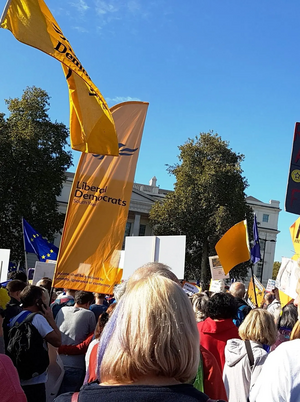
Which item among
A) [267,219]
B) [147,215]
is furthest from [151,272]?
[267,219]

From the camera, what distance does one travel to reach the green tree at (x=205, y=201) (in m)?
35.5

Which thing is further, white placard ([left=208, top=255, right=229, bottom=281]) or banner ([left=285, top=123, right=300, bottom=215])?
white placard ([left=208, top=255, right=229, bottom=281])

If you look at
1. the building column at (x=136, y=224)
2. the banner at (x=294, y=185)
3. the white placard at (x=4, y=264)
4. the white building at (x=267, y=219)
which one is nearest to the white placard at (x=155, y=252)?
the banner at (x=294, y=185)

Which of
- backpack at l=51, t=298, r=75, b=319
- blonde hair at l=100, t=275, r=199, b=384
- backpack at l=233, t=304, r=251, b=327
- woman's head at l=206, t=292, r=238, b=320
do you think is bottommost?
backpack at l=51, t=298, r=75, b=319

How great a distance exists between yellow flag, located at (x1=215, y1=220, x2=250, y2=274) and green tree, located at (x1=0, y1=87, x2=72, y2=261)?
69.9ft

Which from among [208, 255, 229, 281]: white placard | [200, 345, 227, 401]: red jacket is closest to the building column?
[208, 255, 229, 281]: white placard

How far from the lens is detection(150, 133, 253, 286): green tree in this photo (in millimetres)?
35500

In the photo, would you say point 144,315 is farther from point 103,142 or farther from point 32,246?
point 32,246

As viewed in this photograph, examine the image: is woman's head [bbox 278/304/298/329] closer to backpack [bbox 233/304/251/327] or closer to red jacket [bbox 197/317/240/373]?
red jacket [bbox 197/317/240/373]

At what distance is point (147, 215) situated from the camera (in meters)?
61.2

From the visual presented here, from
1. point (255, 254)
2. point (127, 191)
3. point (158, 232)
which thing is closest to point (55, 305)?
point (127, 191)

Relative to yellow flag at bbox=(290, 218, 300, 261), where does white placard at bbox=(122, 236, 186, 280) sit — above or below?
below

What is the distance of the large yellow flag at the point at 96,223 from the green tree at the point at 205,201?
28736mm

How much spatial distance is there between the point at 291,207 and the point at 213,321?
1.41 metres
